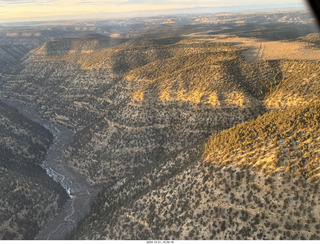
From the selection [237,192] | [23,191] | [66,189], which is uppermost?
[237,192]

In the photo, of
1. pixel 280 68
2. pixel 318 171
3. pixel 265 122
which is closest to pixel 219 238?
pixel 318 171

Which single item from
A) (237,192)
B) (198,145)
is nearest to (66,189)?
(198,145)

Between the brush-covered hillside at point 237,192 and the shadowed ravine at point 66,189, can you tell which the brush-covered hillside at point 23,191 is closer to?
the shadowed ravine at point 66,189

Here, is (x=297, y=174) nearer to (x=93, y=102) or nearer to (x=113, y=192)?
(x=113, y=192)

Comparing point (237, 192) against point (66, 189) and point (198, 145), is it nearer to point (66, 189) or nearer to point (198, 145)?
point (198, 145)

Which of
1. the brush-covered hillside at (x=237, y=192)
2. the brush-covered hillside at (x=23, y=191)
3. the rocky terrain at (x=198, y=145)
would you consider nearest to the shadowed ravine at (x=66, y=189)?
the brush-covered hillside at (x=23, y=191)
